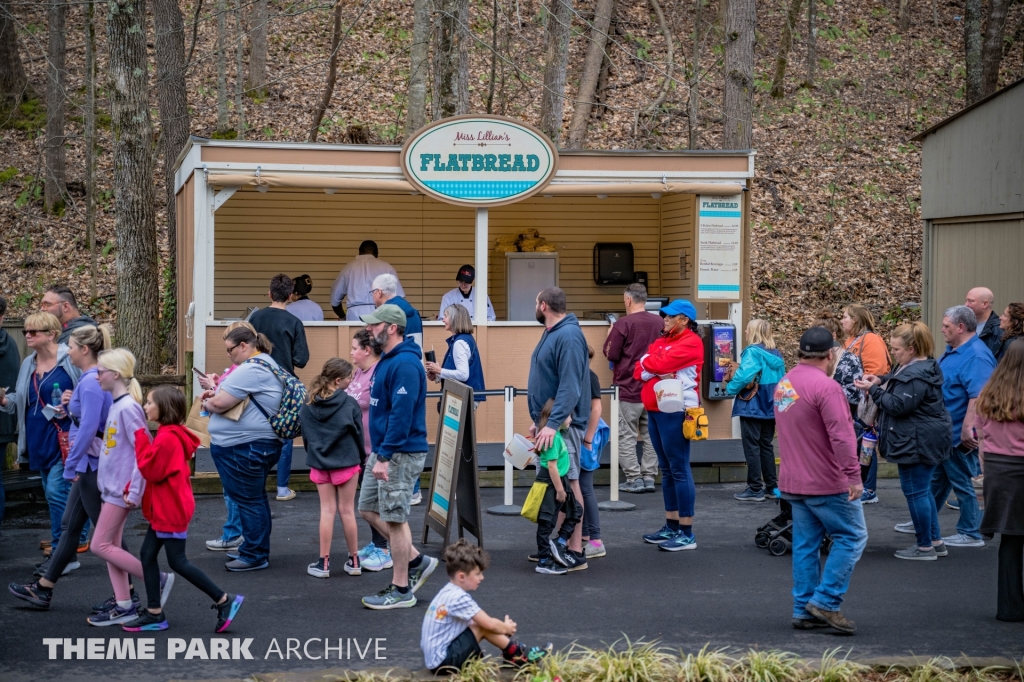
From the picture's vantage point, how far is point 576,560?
24.5 feet

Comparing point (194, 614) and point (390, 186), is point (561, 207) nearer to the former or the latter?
point (390, 186)

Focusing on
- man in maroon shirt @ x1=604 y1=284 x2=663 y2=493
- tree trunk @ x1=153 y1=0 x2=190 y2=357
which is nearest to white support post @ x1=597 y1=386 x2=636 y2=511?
man in maroon shirt @ x1=604 y1=284 x2=663 y2=493

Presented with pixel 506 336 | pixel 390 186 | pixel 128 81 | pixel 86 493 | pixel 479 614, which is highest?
pixel 128 81

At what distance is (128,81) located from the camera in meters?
12.7

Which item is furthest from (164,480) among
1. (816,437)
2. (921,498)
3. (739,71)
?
(739,71)

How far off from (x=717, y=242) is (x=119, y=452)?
7.30m

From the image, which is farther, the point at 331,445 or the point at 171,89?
the point at 171,89

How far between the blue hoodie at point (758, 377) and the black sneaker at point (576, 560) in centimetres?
271

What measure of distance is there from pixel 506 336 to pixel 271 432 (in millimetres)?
4343

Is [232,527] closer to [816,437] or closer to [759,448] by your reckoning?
[816,437]

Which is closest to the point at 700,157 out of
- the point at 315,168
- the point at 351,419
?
the point at 315,168

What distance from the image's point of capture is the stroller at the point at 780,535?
7934 mm

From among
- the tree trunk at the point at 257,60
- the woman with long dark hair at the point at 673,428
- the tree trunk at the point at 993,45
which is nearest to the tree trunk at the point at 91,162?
the tree trunk at the point at 257,60

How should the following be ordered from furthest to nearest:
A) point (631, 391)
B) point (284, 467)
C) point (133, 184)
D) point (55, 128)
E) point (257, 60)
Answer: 1. point (257, 60)
2. point (55, 128)
3. point (133, 184)
4. point (631, 391)
5. point (284, 467)
